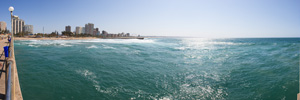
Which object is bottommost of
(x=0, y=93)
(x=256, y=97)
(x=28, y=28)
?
(x=256, y=97)

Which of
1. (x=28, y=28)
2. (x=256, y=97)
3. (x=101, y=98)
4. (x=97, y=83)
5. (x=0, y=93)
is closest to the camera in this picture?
(x=0, y=93)

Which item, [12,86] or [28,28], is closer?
[12,86]

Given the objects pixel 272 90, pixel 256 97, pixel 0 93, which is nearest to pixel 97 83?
pixel 0 93

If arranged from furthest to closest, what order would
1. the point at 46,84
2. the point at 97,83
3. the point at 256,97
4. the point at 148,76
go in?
the point at 148,76, the point at 97,83, the point at 46,84, the point at 256,97

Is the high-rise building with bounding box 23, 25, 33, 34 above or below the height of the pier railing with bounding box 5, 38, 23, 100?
above

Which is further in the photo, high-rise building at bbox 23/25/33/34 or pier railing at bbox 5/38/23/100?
high-rise building at bbox 23/25/33/34

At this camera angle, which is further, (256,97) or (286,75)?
(286,75)

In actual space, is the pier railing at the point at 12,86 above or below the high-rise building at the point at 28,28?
below

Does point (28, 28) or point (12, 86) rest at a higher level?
point (28, 28)

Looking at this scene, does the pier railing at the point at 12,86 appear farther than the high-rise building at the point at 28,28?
No

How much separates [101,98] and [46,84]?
384 cm

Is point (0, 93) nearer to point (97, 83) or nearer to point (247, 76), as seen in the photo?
point (97, 83)

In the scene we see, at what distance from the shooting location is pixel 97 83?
8.31 m

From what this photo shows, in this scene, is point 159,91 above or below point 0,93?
below
